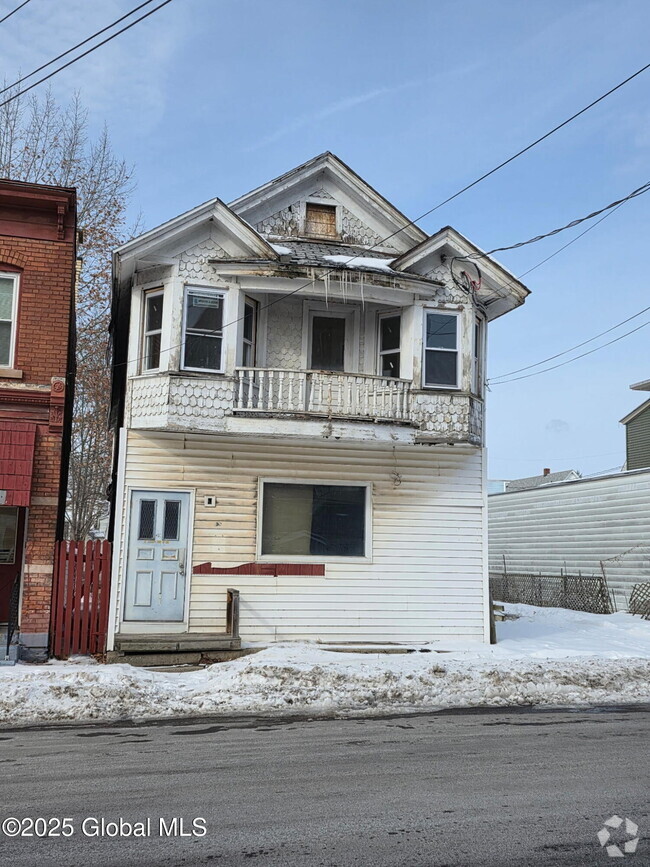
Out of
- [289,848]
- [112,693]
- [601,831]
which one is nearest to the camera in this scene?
[289,848]

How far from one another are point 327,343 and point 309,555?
4.17 meters

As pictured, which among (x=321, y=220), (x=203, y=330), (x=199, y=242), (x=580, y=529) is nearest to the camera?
(x=203, y=330)

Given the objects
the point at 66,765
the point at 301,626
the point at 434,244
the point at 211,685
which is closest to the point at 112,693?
the point at 211,685

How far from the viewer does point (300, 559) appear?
1486cm

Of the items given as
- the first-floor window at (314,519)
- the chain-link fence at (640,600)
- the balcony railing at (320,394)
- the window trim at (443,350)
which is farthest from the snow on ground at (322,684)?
the chain-link fence at (640,600)

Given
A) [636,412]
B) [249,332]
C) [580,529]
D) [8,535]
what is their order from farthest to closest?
[636,412]
[580,529]
[249,332]
[8,535]

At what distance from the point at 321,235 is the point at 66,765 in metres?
12.3

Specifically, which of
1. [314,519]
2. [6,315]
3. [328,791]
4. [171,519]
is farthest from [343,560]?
Result: [328,791]

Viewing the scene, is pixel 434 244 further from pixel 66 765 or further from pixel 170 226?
pixel 66 765

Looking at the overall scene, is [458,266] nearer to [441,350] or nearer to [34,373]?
[441,350]

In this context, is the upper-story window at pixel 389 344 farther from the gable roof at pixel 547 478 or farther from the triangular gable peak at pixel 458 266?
the gable roof at pixel 547 478

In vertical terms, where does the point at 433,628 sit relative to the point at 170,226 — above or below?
below

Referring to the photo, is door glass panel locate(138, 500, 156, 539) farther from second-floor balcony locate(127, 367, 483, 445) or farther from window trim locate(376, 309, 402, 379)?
window trim locate(376, 309, 402, 379)

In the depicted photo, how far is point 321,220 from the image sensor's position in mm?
17156
